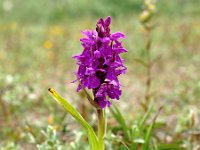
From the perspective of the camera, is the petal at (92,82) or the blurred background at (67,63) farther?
the blurred background at (67,63)

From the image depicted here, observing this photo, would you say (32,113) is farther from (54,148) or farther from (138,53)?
(138,53)

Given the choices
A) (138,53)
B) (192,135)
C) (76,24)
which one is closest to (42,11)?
(76,24)

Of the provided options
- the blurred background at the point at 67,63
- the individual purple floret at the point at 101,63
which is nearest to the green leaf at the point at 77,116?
the individual purple floret at the point at 101,63

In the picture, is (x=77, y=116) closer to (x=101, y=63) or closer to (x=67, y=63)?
(x=101, y=63)

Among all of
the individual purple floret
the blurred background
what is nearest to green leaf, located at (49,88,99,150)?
the individual purple floret

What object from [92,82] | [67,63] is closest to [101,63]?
[92,82]

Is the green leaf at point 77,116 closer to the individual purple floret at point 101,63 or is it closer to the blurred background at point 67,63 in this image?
the individual purple floret at point 101,63
